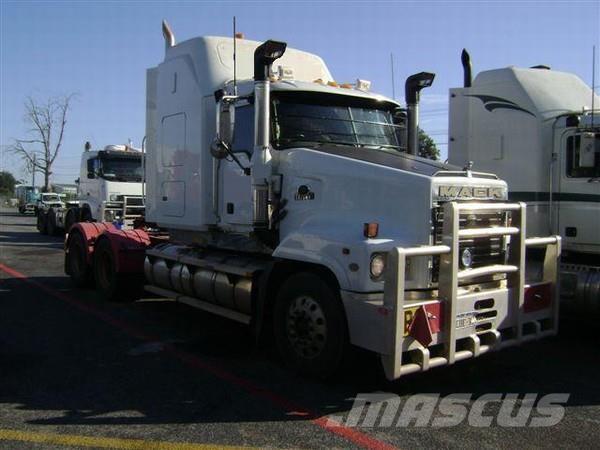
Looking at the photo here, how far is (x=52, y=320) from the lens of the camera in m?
8.26

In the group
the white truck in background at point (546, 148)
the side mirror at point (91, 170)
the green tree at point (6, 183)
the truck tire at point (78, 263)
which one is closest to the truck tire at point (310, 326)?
the white truck in background at point (546, 148)

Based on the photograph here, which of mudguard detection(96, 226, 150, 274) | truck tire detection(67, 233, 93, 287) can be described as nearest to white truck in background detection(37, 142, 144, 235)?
truck tire detection(67, 233, 93, 287)

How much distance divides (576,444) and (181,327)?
5.08m

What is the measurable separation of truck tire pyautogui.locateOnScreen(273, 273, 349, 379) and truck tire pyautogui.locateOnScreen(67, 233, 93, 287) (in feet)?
19.2

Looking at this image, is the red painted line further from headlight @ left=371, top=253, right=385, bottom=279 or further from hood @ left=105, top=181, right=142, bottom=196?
hood @ left=105, top=181, right=142, bottom=196

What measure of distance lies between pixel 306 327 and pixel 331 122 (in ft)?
7.72

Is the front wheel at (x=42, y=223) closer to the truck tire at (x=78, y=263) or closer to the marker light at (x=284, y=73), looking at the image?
the truck tire at (x=78, y=263)

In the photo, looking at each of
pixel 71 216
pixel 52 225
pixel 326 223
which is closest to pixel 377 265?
pixel 326 223

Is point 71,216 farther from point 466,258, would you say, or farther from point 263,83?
point 466,258

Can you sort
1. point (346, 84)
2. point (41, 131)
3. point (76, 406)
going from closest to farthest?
point (76, 406)
point (346, 84)
point (41, 131)

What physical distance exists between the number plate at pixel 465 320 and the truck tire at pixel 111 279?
237 inches

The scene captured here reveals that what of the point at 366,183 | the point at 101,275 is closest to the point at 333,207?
the point at 366,183

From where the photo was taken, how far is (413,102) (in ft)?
25.2

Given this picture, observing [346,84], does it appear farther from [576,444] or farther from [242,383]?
→ [576,444]
